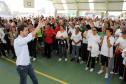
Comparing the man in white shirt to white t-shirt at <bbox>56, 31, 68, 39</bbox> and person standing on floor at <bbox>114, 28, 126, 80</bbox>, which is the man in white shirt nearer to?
person standing on floor at <bbox>114, 28, 126, 80</bbox>

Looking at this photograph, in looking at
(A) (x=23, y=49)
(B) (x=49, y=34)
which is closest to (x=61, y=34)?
(B) (x=49, y=34)

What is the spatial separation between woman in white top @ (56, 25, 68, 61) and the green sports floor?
50cm

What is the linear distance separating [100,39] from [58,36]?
2.42 meters

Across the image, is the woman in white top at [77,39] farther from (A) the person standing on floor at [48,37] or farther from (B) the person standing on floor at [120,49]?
(B) the person standing on floor at [120,49]

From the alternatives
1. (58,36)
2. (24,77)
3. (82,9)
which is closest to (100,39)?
(58,36)

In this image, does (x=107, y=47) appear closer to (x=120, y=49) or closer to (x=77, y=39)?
(x=120, y=49)

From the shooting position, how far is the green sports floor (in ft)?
24.6

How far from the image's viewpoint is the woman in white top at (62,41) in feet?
34.0

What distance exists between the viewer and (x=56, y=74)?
8250 millimetres

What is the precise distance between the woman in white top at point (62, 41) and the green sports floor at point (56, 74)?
50cm

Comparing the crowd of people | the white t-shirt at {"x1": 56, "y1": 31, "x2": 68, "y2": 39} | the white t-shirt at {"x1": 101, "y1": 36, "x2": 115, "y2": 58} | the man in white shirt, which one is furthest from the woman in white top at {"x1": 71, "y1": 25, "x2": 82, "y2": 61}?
the man in white shirt

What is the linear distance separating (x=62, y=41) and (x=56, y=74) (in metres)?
2.57

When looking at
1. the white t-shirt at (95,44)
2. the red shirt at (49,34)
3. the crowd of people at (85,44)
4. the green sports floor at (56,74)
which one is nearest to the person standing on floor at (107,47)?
the crowd of people at (85,44)

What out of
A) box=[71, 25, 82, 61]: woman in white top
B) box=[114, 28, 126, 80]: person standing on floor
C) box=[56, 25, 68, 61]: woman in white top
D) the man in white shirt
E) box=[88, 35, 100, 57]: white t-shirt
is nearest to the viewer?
the man in white shirt
